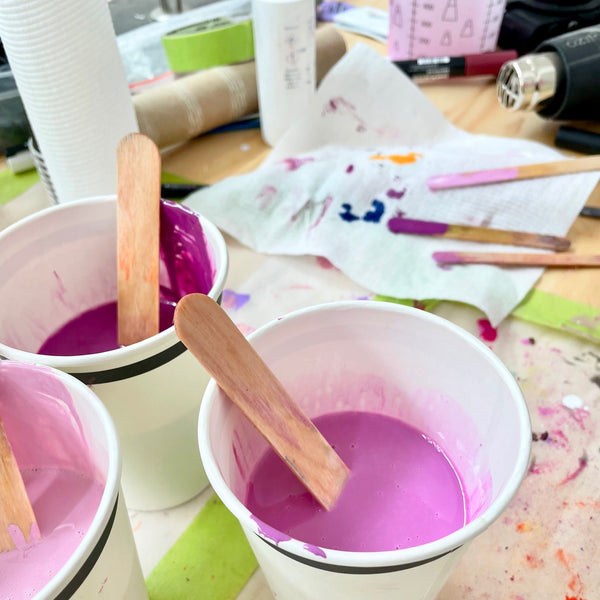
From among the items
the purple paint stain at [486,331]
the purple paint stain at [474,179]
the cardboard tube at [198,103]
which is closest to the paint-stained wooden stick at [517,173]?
the purple paint stain at [474,179]

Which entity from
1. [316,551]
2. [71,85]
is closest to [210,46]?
[71,85]

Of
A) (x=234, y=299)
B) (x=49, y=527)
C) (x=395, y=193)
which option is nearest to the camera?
(x=49, y=527)

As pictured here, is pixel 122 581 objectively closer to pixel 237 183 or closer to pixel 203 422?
pixel 203 422

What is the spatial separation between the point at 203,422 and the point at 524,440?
174 millimetres

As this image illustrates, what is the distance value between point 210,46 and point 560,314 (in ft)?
2.01

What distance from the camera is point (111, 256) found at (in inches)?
22.0

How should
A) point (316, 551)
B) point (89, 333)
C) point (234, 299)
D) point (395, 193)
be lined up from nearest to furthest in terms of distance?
point (316, 551) → point (89, 333) → point (234, 299) → point (395, 193)

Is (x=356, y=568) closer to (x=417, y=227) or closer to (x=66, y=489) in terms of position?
(x=66, y=489)

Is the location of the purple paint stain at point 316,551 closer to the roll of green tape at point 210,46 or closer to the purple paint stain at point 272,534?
the purple paint stain at point 272,534

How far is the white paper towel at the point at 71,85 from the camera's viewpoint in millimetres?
577

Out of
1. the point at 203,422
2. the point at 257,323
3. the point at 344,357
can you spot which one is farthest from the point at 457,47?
the point at 203,422

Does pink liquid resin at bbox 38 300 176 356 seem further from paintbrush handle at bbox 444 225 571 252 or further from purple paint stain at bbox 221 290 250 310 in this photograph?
paintbrush handle at bbox 444 225 571 252

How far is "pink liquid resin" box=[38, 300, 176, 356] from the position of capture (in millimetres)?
531

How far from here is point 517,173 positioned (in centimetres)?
76
